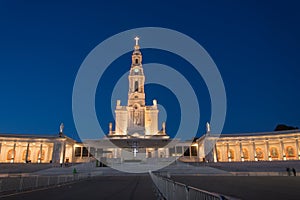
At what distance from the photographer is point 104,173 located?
4106 cm

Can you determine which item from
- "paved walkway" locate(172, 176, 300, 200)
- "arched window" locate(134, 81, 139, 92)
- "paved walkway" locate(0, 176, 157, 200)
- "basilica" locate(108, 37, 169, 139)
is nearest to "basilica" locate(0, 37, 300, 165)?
"basilica" locate(108, 37, 169, 139)

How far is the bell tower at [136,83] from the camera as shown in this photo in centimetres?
8838

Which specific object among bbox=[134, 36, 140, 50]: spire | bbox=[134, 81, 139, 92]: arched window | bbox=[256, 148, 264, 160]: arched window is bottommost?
bbox=[256, 148, 264, 160]: arched window

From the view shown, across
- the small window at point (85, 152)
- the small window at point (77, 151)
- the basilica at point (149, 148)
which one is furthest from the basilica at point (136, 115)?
the small window at point (77, 151)

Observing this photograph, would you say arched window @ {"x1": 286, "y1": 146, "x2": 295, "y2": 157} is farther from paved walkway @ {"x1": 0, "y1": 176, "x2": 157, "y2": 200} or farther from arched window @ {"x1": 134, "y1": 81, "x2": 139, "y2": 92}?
paved walkway @ {"x1": 0, "y1": 176, "x2": 157, "y2": 200}

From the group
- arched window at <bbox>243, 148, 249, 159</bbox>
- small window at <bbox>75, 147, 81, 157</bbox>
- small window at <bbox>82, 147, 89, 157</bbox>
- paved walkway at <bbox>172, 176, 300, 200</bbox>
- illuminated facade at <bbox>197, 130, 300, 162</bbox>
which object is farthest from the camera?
small window at <bbox>75, 147, 81, 157</bbox>

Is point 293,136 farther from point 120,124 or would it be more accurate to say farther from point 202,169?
point 120,124

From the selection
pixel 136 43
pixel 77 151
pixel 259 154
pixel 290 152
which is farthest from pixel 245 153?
pixel 136 43

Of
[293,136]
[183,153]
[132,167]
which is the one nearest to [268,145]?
[293,136]

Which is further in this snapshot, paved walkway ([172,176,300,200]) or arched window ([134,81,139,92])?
arched window ([134,81,139,92])

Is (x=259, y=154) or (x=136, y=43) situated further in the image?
(x=136, y=43)

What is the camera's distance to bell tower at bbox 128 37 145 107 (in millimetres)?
88375

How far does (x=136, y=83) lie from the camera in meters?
92.8

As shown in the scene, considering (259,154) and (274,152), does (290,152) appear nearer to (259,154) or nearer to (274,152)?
(274,152)
